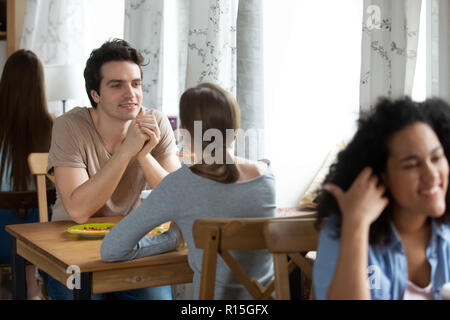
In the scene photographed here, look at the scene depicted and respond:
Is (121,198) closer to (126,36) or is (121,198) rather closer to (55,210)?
(55,210)

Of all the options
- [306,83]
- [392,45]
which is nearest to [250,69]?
[392,45]

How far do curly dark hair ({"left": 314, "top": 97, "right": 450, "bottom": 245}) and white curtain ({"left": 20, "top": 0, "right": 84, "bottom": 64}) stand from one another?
3.32 m

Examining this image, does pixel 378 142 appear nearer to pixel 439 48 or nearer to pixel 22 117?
pixel 439 48

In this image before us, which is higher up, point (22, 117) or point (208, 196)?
point (22, 117)

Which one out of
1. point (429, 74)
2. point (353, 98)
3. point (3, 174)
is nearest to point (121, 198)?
point (3, 174)

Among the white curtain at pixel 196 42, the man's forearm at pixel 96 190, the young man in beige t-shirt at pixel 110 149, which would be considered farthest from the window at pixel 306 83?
the man's forearm at pixel 96 190

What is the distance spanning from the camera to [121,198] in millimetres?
2416

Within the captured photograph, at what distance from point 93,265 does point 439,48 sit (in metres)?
1.57

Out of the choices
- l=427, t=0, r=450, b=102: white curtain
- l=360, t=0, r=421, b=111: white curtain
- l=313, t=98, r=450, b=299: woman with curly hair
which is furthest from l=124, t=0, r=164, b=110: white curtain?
l=313, t=98, r=450, b=299: woman with curly hair

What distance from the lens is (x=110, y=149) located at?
95.7 inches

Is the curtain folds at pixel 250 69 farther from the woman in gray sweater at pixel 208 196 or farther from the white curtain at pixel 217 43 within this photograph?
the woman in gray sweater at pixel 208 196

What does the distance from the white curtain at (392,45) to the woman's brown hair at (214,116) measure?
866 millimetres

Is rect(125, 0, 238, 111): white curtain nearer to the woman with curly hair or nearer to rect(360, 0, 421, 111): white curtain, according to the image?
rect(360, 0, 421, 111): white curtain

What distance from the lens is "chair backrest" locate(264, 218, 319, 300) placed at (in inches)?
54.5
